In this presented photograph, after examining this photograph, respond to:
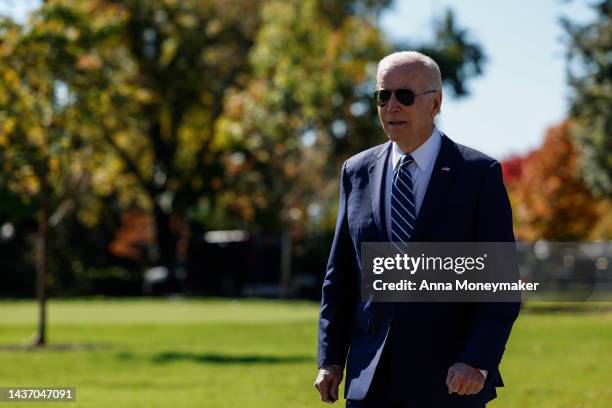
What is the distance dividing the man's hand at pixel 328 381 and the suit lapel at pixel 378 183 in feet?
2.17

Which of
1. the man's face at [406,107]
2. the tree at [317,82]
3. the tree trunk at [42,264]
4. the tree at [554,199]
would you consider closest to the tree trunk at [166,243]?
the tree at [317,82]

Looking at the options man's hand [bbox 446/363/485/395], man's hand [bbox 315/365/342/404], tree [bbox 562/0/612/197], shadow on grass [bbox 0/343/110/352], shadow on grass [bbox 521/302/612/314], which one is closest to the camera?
man's hand [bbox 446/363/485/395]

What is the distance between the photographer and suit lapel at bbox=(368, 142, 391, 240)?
5.25 m

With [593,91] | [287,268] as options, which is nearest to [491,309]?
[593,91]

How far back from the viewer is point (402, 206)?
524 centimetres

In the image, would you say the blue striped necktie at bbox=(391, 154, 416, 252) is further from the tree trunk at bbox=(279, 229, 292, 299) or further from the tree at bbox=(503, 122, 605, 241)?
the tree at bbox=(503, 122, 605, 241)

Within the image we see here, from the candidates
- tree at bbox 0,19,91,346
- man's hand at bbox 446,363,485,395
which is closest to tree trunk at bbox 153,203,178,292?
tree at bbox 0,19,91,346

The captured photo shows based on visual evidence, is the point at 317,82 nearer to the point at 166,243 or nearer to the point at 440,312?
the point at 166,243

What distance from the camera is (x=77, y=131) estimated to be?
24438 mm

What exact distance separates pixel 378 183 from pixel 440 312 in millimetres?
637

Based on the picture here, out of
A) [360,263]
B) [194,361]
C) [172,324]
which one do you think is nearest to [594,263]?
[172,324]

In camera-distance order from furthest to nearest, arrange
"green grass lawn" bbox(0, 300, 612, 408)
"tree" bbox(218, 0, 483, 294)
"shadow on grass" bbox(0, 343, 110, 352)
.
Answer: "tree" bbox(218, 0, 483, 294) < "shadow on grass" bbox(0, 343, 110, 352) < "green grass lawn" bbox(0, 300, 612, 408)

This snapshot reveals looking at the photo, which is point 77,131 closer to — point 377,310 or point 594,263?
point 377,310

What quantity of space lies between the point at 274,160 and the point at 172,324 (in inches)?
880
